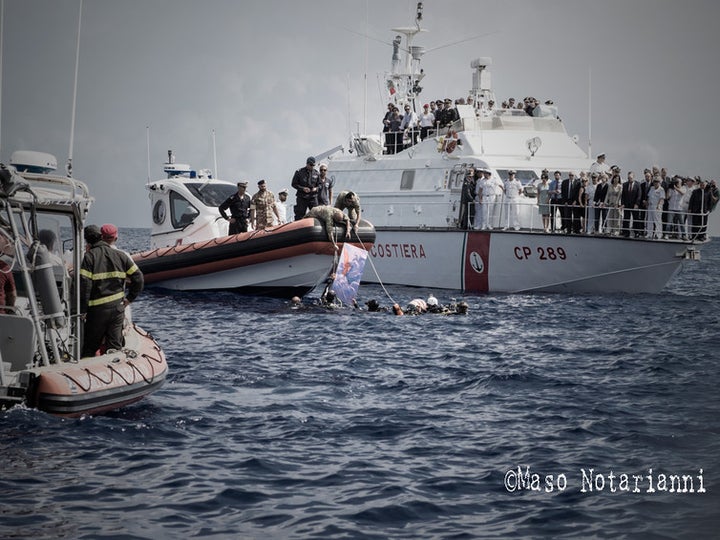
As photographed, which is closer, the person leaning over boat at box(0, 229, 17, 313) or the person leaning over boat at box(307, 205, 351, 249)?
the person leaning over boat at box(0, 229, 17, 313)

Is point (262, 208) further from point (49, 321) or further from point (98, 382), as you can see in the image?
point (98, 382)

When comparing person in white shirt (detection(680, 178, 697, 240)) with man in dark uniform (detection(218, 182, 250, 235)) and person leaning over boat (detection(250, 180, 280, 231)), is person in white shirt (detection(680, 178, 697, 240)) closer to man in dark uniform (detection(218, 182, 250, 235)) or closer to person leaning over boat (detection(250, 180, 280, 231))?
person leaning over boat (detection(250, 180, 280, 231))

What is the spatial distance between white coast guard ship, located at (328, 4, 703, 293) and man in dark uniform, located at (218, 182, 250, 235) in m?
5.91

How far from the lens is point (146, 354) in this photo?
31.9 feet

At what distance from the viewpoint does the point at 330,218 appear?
17797mm

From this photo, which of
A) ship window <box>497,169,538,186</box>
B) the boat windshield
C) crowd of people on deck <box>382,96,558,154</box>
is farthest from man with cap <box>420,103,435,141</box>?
the boat windshield

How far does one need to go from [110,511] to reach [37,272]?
10.0 ft

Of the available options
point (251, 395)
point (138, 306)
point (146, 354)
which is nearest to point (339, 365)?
point (251, 395)

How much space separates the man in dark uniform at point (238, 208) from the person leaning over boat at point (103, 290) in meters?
10.2

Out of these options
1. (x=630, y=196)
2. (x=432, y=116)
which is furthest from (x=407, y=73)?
(x=630, y=196)

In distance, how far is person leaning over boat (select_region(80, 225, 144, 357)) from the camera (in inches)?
364

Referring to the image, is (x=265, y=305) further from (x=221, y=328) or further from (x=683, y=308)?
(x=683, y=308)

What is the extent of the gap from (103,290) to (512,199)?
14.9 meters

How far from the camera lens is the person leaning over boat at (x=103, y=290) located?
30.3ft
